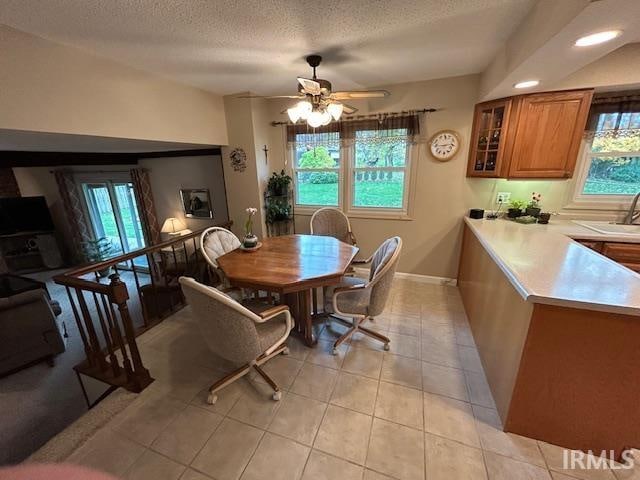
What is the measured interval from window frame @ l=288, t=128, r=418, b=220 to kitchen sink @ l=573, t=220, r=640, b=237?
5.57 ft

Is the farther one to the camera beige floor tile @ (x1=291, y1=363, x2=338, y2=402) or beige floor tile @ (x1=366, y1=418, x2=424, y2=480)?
beige floor tile @ (x1=291, y1=363, x2=338, y2=402)

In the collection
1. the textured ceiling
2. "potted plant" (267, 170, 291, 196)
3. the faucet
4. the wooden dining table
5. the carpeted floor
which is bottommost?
the carpeted floor

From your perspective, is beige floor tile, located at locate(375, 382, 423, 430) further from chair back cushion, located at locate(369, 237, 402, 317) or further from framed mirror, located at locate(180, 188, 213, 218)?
framed mirror, located at locate(180, 188, 213, 218)

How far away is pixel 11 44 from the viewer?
1581mm

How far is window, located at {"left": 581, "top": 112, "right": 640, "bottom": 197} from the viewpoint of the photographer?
7.82 feet

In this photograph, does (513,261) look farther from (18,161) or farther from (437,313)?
(18,161)

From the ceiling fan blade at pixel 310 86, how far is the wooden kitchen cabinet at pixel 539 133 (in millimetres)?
1952

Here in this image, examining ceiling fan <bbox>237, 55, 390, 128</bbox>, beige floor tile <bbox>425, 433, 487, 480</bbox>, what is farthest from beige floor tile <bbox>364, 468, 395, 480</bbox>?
ceiling fan <bbox>237, 55, 390, 128</bbox>

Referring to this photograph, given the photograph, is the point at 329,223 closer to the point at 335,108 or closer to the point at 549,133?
the point at 335,108

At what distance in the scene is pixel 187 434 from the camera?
5.10 ft

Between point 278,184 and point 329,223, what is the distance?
93 centimetres

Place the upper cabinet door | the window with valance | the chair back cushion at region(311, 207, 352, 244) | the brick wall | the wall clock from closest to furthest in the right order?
the upper cabinet door → the wall clock → the window with valance → the chair back cushion at region(311, 207, 352, 244) → the brick wall

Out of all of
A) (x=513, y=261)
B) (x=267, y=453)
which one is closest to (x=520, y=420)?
(x=513, y=261)

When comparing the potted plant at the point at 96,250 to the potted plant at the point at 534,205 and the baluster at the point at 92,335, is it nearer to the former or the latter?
the baluster at the point at 92,335
